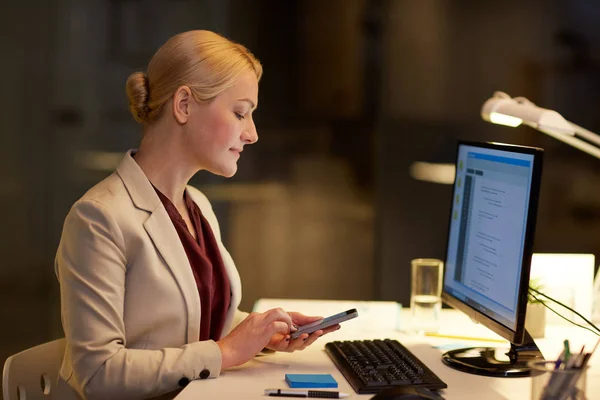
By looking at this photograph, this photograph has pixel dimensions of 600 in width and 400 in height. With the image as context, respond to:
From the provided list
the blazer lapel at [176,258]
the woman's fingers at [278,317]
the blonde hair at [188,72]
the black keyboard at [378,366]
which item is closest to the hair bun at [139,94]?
the blonde hair at [188,72]

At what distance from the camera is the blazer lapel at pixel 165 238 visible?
5.65 feet

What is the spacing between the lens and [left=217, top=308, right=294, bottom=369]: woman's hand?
1657 mm

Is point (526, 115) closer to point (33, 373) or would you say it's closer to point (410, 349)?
point (410, 349)

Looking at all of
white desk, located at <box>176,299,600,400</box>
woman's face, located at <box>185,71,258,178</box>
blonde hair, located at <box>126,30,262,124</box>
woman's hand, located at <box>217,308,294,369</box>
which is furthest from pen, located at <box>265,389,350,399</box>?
blonde hair, located at <box>126,30,262,124</box>

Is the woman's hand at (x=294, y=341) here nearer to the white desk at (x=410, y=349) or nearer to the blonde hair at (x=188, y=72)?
the white desk at (x=410, y=349)

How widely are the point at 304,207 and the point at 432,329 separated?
5.13 ft

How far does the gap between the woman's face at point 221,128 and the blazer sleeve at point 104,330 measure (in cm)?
26

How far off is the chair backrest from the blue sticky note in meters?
0.54

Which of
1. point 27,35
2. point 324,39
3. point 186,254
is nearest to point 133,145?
point 27,35

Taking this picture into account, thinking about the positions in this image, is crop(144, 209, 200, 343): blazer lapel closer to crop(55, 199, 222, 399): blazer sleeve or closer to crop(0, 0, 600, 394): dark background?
crop(55, 199, 222, 399): blazer sleeve

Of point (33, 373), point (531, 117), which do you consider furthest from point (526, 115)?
point (33, 373)

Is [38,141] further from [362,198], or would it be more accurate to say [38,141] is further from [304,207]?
[362,198]

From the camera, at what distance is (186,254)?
1831mm

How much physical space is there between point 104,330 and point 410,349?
69 cm
